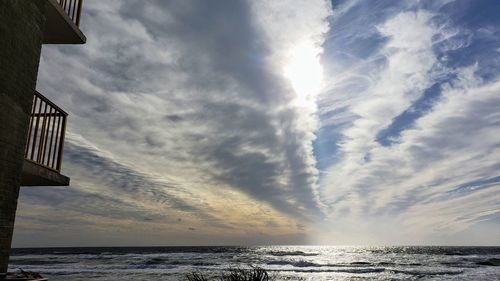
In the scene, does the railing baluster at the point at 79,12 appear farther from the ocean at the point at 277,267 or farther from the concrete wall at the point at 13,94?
the ocean at the point at 277,267

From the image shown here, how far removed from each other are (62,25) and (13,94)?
266 cm

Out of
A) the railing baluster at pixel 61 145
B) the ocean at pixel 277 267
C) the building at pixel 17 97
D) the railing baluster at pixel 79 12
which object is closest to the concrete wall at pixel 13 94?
the building at pixel 17 97

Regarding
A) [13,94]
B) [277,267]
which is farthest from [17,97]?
[277,267]

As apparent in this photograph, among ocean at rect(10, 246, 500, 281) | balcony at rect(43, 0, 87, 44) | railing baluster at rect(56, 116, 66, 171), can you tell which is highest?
balcony at rect(43, 0, 87, 44)

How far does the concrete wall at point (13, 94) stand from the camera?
6.72 metres

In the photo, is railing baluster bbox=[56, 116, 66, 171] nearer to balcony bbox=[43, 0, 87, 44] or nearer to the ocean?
balcony bbox=[43, 0, 87, 44]

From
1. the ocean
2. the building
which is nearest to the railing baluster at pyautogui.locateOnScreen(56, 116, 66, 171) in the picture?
the building

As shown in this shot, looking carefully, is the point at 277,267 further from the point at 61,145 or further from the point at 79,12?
the point at 79,12

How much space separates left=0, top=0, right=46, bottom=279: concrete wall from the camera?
265 inches

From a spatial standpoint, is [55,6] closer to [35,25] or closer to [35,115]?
[35,25]

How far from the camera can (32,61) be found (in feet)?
24.9

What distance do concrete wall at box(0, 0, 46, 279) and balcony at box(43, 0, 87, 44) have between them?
2.74 ft

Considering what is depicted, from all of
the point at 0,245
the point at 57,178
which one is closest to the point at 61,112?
the point at 57,178

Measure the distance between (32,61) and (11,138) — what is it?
5.42 ft
